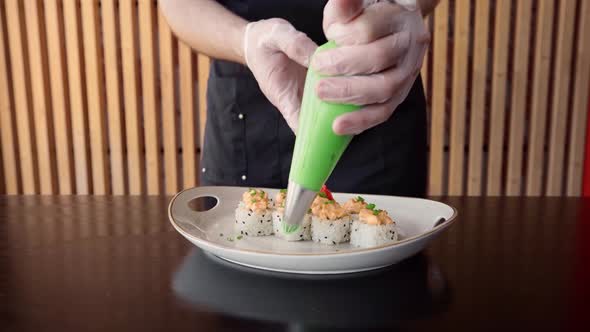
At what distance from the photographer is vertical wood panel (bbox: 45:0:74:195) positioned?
3.00 meters

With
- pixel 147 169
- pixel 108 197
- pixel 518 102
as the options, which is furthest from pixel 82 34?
pixel 518 102

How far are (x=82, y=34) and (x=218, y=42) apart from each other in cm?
217

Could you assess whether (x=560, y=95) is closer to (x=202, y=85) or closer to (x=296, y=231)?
(x=202, y=85)

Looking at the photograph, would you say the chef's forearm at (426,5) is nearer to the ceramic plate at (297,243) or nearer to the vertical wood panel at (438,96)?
the ceramic plate at (297,243)

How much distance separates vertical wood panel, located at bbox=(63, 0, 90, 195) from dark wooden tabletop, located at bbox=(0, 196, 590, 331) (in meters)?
2.20

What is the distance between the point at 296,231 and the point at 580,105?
253cm

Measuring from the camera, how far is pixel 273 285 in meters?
0.73

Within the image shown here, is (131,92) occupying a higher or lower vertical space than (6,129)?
higher

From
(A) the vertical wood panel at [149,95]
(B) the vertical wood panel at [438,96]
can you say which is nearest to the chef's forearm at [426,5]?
(B) the vertical wood panel at [438,96]

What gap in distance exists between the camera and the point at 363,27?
71 centimetres

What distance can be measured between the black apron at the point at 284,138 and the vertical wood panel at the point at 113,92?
1765mm

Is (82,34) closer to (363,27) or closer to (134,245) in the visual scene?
(134,245)

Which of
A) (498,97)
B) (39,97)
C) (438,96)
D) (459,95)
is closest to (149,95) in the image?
(39,97)

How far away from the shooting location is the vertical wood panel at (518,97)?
2.87 metres
